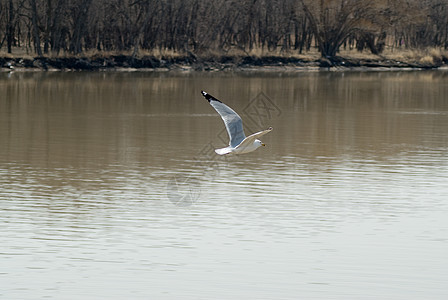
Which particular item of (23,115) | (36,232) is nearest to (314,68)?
(23,115)

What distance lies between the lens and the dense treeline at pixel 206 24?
54938 mm

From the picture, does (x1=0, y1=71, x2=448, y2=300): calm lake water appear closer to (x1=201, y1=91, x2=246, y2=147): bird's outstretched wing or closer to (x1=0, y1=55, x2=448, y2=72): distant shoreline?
(x1=201, y1=91, x2=246, y2=147): bird's outstretched wing

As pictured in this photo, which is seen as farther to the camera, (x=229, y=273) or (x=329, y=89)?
(x=329, y=89)

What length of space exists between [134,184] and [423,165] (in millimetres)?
5983

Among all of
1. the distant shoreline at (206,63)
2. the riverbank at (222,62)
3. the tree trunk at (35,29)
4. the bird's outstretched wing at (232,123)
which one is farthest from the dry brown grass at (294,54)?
the bird's outstretched wing at (232,123)

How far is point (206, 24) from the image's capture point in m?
60.2

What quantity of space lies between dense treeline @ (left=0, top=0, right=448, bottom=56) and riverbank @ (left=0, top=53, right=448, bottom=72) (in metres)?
1.20

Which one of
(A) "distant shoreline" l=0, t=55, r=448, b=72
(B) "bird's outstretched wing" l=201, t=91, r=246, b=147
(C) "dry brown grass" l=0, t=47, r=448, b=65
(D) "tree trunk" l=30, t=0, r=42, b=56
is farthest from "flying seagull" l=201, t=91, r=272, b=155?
(D) "tree trunk" l=30, t=0, r=42, b=56

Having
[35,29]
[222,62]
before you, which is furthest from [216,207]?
[222,62]

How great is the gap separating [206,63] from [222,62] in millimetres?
1442

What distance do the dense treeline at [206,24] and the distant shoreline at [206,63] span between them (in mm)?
1226

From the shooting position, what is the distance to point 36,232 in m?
12.4

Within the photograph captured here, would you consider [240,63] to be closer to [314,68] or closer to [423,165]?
[314,68]

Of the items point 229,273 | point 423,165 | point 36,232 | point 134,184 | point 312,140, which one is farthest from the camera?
point 312,140
